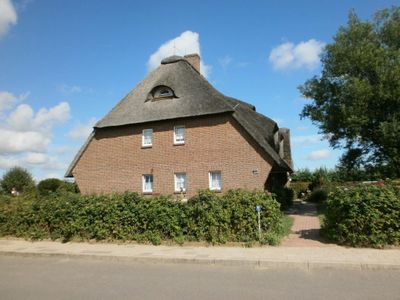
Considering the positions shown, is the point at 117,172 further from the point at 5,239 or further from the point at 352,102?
the point at 352,102

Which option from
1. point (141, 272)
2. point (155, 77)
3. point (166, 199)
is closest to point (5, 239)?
point (166, 199)

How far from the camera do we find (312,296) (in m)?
6.24

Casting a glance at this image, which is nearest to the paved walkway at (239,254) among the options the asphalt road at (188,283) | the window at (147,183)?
the asphalt road at (188,283)

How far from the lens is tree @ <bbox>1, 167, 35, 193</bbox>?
44.6 meters

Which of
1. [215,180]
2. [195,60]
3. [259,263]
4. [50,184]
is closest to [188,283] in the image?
[259,263]

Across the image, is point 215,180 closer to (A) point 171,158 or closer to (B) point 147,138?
Result: (A) point 171,158

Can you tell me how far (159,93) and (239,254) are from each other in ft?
51.1

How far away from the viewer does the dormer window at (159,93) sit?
23.1m

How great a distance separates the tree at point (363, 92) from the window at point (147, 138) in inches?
370

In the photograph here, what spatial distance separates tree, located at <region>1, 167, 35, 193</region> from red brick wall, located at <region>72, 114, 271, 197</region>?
24.1 meters

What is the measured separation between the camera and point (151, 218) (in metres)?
11.9

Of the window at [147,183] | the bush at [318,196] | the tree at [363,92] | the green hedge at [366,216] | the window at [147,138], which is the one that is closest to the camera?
the green hedge at [366,216]

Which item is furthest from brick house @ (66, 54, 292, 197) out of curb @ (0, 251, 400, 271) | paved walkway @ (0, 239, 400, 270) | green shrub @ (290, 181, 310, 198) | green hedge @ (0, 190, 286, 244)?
green shrub @ (290, 181, 310, 198)

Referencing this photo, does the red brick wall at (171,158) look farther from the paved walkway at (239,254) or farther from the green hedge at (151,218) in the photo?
the paved walkway at (239,254)
